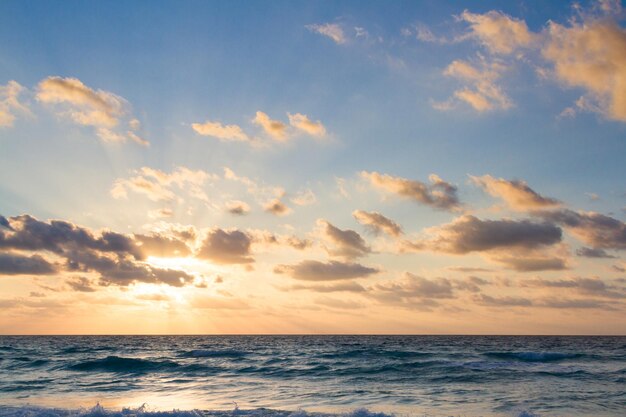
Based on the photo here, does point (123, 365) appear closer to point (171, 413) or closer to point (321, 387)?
point (321, 387)

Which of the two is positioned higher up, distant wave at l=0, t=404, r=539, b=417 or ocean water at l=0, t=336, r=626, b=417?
distant wave at l=0, t=404, r=539, b=417

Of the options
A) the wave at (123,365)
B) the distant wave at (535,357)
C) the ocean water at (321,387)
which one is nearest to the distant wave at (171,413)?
the ocean water at (321,387)

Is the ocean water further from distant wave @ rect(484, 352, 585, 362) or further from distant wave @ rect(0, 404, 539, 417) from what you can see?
distant wave @ rect(484, 352, 585, 362)

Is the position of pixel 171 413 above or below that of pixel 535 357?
above

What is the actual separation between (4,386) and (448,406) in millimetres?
31903

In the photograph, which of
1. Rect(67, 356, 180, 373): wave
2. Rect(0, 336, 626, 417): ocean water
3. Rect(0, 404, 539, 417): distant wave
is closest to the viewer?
Rect(0, 404, 539, 417): distant wave

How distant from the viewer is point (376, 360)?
51156mm

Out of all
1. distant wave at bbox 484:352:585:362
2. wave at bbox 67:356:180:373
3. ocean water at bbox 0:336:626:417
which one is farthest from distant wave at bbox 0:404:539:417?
distant wave at bbox 484:352:585:362

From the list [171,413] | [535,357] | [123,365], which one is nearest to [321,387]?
[171,413]

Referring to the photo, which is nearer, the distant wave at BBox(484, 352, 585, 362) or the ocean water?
the ocean water

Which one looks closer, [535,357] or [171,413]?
[171,413]

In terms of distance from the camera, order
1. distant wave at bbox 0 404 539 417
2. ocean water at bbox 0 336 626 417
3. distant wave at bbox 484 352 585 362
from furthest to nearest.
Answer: distant wave at bbox 484 352 585 362 < ocean water at bbox 0 336 626 417 < distant wave at bbox 0 404 539 417

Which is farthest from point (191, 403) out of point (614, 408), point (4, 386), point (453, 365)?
point (453, 365)

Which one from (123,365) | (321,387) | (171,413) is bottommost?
(123,365)
